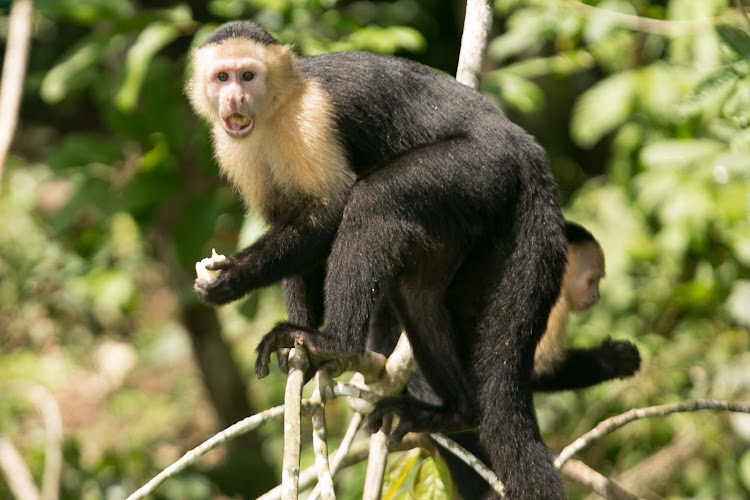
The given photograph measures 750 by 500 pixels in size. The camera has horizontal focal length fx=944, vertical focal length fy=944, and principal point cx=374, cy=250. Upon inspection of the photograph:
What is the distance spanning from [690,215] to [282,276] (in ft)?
8.25

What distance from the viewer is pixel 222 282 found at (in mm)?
3314

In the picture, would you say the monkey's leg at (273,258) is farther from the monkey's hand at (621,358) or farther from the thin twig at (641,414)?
the monkey's hand at (621,358)

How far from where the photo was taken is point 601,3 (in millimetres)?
4832

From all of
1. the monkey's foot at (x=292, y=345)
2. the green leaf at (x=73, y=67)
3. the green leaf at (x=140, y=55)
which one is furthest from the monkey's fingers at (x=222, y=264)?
the green leaf at (x=73, y=67)

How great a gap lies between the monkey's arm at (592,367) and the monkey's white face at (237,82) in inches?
70.4

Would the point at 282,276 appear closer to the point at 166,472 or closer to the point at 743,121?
the point at 166,472

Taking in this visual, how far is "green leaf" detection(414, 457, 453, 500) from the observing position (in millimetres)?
3332

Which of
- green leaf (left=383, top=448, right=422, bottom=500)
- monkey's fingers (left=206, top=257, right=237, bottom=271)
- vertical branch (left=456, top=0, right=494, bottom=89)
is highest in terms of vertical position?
vertical branch (left=456, top=0, right=494, bottom=89)

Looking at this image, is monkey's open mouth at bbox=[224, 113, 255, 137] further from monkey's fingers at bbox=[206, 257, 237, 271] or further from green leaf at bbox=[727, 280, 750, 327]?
green leaf at bbox=[727, 280, 750, 327]

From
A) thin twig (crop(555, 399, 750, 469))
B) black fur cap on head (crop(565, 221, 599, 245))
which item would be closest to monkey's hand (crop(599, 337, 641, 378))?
black fur cap on head (crop(565, 221, 599, 245))

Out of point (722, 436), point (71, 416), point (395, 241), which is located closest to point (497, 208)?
point (395, 241)

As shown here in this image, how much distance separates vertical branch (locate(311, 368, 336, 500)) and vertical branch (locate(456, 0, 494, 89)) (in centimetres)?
146

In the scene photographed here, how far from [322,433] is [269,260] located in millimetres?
852

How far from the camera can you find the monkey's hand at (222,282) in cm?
331
